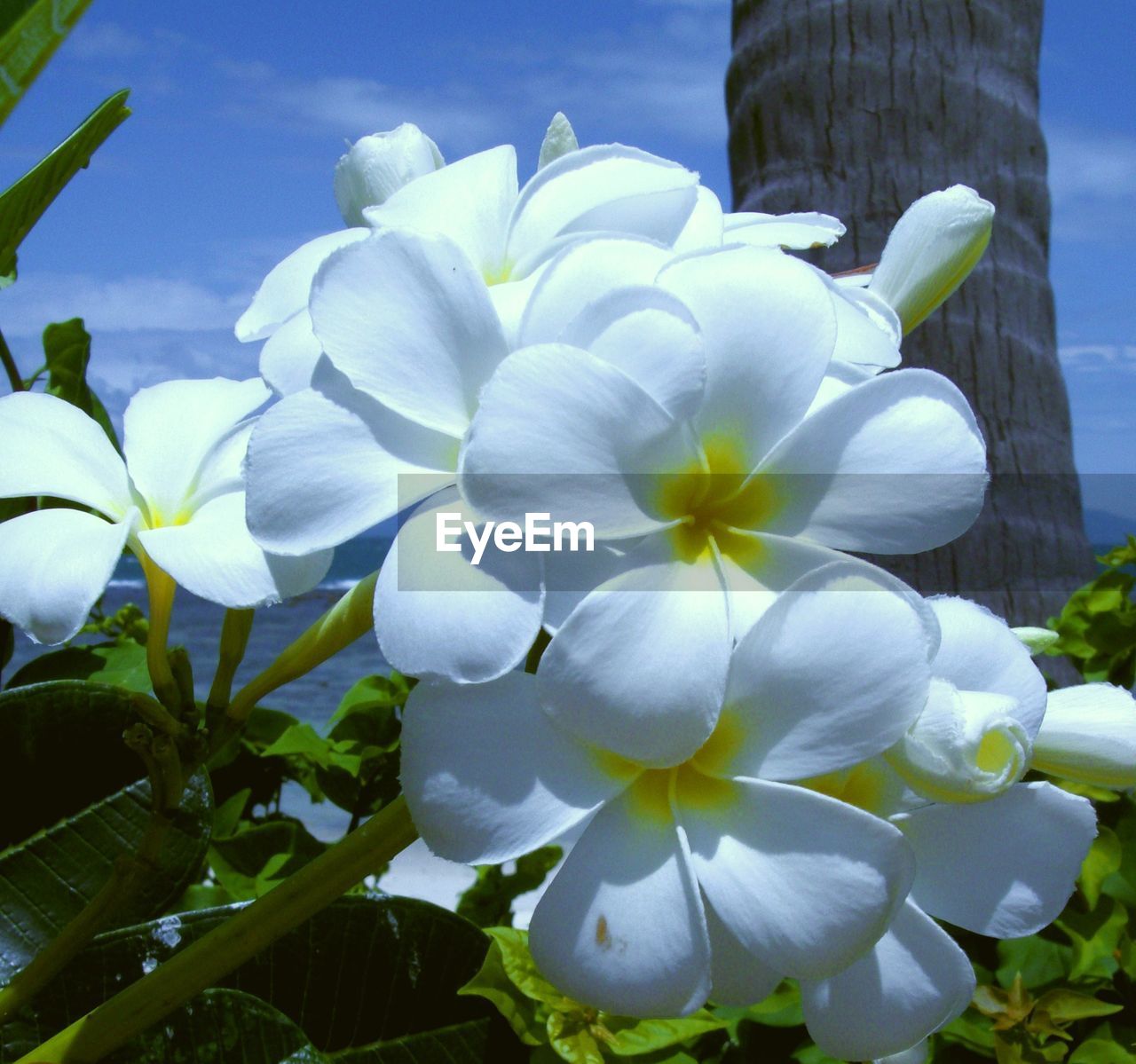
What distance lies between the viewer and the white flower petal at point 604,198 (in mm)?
325

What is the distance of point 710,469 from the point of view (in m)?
0.30

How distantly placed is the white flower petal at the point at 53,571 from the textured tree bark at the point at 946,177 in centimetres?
120

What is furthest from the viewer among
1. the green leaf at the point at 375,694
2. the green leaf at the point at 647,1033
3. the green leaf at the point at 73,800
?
the green leaf at the point at 375,694

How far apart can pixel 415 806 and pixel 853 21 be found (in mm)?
1498

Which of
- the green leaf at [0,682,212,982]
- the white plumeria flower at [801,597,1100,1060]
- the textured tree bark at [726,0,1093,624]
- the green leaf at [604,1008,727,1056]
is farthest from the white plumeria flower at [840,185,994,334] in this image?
the textured tree bark at [726,0,1093,624]

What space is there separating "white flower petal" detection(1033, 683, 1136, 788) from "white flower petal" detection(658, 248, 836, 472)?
0.13 metres

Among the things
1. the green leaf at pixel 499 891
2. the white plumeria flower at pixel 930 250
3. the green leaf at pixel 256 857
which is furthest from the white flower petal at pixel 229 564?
the green leaf at pixel 499 891

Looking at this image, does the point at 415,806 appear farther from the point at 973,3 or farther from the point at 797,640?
the point at 973,3

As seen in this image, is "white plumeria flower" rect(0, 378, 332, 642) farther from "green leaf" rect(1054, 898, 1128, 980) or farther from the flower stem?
"green leaf" rect(1054, 898, 1128, 980)

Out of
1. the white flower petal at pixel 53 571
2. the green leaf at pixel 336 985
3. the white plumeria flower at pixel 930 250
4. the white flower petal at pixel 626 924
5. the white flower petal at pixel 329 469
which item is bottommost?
the green leaf at pixel 336 985

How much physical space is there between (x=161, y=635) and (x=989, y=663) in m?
0.30

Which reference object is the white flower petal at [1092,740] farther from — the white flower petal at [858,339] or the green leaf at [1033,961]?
the green leaf at [1033,961]

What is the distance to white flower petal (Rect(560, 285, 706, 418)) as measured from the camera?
10.4 inches

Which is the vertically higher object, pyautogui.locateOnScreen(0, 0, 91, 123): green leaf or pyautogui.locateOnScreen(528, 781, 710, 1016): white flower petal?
pyautogui.locateOnScreen(0, 0, 91, 123): green leaf
